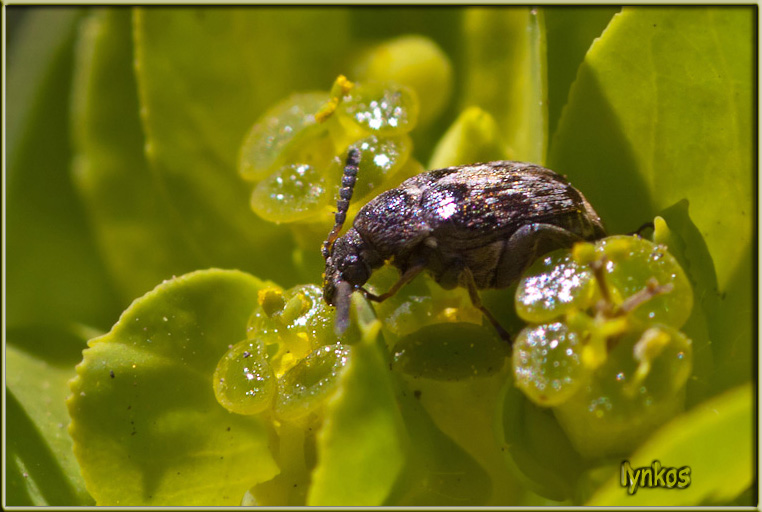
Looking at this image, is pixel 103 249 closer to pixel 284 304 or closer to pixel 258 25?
pixel 258 25

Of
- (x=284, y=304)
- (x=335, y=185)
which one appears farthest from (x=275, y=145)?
(x=284, y=304)

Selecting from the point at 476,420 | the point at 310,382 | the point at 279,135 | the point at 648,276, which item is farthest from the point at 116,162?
the point at 648,276

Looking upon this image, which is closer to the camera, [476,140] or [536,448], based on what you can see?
[536,448]

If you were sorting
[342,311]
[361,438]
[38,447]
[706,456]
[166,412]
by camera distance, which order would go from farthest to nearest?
[38,447] < [166,412] < [342,311] < [361,438] < [706,456]

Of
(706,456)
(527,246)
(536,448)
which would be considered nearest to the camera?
(706,456)

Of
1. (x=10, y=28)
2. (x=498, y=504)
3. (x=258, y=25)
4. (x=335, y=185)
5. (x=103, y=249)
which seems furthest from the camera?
(x=10, y=28)

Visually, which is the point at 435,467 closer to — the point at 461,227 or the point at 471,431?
the point at 471,431
